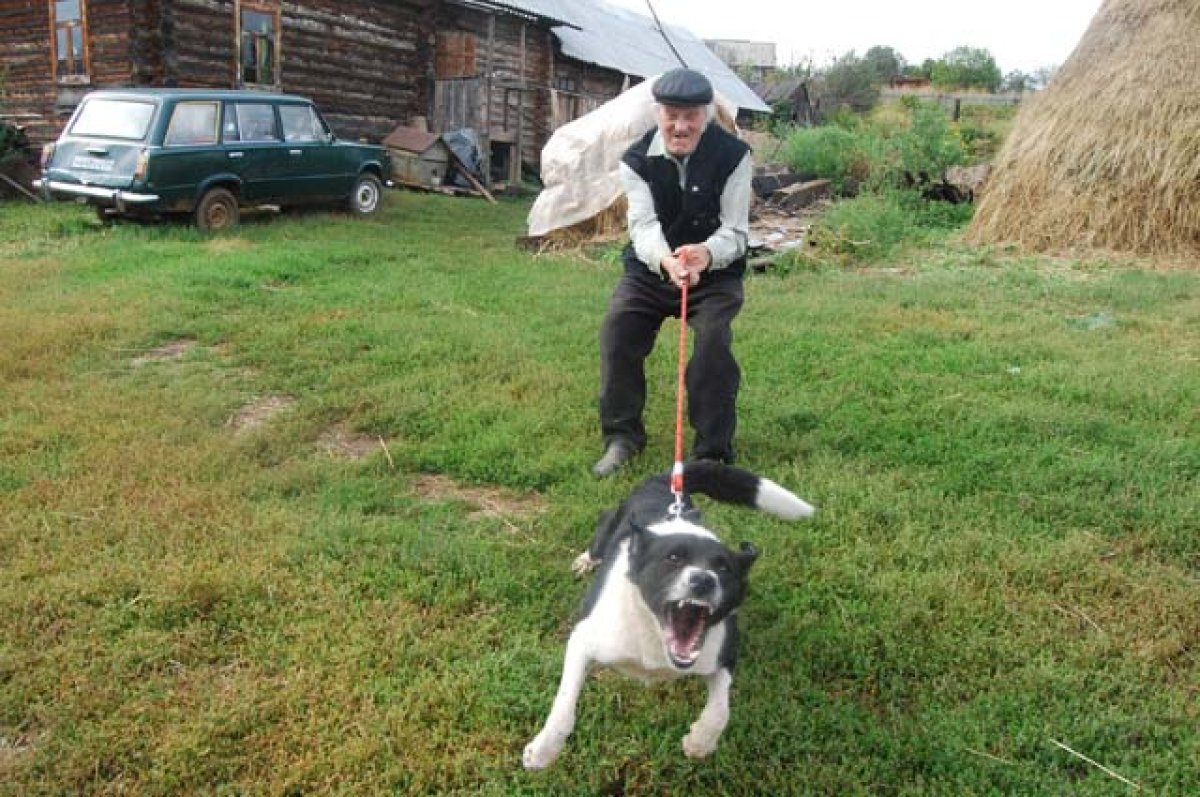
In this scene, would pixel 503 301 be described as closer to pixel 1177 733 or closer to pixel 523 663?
pixel 523 663

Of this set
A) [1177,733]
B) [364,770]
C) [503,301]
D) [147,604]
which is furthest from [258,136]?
[1177,733]

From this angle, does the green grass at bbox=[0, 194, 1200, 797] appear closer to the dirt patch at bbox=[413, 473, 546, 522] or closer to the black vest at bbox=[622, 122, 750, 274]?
the dirt patch at bbox=[413, 473, 546, 522]

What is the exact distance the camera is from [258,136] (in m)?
11.7

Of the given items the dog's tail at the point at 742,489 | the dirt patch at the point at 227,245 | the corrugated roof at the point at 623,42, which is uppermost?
the corrugated roof at the point at 623,42

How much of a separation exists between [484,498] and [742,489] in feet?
4.55

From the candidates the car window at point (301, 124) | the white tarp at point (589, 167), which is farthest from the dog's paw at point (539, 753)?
the car window at point (301, 124)

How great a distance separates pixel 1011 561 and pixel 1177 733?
0.94 metres

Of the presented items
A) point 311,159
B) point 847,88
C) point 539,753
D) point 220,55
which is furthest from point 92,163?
point 847,88

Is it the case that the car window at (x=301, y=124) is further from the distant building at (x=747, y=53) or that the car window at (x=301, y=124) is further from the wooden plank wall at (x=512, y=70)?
the distant building at (x=747, y=53)

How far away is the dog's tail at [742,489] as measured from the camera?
3.18 m

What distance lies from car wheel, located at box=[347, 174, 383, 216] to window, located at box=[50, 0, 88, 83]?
5773 mm

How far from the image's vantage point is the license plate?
10594 mm

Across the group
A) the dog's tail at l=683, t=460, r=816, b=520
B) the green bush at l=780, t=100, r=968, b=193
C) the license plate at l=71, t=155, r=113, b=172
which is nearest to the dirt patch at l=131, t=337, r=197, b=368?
the dog's tail at l=683, t=460, r=816, b=520

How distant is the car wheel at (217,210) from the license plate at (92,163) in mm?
1051
